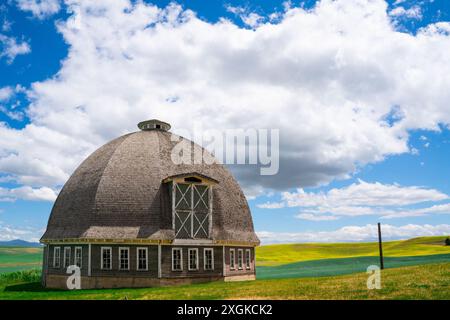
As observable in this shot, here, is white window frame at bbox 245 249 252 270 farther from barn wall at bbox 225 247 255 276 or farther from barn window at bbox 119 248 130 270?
barn window at bbox 119 248 130 270

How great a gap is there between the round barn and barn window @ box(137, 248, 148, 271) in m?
0.08

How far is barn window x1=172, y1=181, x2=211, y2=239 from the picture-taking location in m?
38.2

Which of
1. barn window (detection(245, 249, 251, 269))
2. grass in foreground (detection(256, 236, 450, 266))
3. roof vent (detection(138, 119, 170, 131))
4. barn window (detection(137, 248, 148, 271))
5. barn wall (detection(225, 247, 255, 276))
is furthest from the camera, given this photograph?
grass in foreground (detection(256, 236, 450, 266))

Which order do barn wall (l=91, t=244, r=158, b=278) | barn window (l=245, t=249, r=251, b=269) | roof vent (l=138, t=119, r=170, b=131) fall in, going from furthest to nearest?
1. roof vent (l=138, t=119, r=170, b=131)
2. barn window (l=245, t=249, r=251, b=269)
3. barn wall (l=91, t=244, r=158, b=278)

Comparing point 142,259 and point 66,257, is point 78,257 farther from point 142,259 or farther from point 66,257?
point 142,259

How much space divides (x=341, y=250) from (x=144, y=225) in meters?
69.1

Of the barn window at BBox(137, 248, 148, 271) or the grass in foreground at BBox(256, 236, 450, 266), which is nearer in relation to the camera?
the barn window at BBox(137, 248, 148, 271)

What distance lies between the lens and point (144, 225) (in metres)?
37.5

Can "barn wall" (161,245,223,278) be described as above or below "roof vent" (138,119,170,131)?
below

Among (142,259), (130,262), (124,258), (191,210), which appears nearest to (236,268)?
(191,210)

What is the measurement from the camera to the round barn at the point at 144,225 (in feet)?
120

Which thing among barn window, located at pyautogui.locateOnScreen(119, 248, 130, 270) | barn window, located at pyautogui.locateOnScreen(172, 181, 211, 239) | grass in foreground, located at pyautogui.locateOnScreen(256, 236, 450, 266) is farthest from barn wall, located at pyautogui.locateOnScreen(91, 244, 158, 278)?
grass in foreground, located at pyautogui.locateOnScreen(256, 236, 450, 266)
